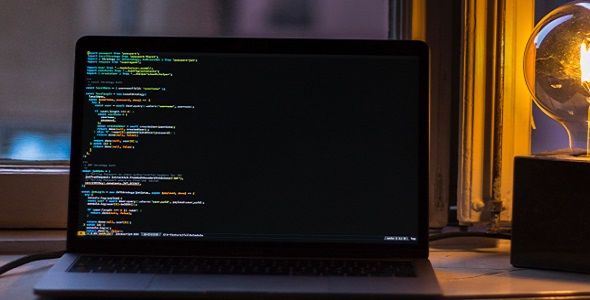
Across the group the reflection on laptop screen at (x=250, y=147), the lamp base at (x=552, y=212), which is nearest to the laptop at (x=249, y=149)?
the reflection on laptop screen at (x=250, y=147)

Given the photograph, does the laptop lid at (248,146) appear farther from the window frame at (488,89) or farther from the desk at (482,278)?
the window frame at (488,89)

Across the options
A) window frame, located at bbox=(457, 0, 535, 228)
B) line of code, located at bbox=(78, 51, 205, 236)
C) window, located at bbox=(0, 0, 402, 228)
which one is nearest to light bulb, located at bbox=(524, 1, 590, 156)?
window frame, located at bbox=(457, 0, 535, 228)

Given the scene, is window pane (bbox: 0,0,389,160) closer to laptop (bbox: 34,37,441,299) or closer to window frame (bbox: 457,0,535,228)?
window frame (bbox: 457,0,535,228)

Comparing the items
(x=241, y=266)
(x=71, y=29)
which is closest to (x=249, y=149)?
(x=241, y=266)

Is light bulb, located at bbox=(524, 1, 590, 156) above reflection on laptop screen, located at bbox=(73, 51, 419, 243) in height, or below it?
above

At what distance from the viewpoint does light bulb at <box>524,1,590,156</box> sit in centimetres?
97

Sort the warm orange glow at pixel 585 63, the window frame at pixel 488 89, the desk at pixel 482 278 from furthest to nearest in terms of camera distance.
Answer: the window frame at pixel 488 89, the warm orange glow at pixel 585 63, the desk at pixel 482 278

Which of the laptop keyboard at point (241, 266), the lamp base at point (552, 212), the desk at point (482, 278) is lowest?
the desk at point (482, 278)

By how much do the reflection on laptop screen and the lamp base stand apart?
0.47 ft

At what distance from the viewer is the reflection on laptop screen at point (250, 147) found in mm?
925

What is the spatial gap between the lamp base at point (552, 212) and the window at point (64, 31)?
0.37 m

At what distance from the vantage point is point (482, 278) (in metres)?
0.91

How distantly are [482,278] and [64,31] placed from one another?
2.54 feet

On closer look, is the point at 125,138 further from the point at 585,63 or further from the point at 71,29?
the point at 585,63
